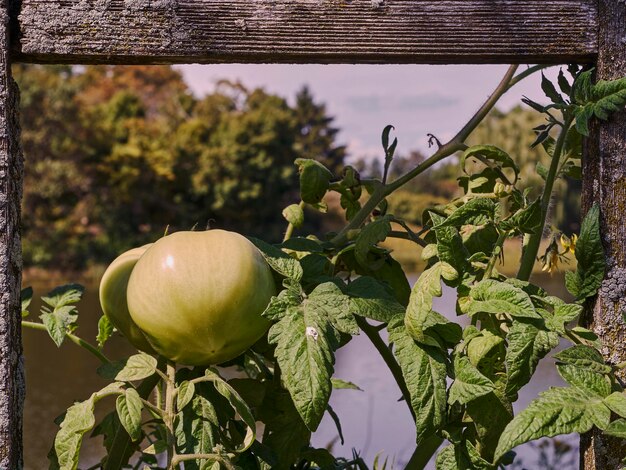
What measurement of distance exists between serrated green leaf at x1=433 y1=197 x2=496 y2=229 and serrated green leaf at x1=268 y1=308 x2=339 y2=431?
0.17m

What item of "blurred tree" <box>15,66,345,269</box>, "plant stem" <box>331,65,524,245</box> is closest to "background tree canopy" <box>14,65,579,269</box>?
"blurred tree" <box>15,66,345,269</box>

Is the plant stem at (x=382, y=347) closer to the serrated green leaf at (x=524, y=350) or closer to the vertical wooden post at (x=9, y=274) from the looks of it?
the serrated green leaf at (x=524, y=350)

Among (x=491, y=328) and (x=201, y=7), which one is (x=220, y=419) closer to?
(x=491, y=328)

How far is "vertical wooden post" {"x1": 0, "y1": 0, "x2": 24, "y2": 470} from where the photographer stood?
78 cm

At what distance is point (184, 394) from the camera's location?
2.50 feet

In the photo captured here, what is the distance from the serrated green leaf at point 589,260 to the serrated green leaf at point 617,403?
0.13 m

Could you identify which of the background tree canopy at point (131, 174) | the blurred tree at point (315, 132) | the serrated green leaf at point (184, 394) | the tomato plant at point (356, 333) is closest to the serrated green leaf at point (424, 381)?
the tomato plant at point (356, 333)

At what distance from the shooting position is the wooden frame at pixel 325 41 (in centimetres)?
81

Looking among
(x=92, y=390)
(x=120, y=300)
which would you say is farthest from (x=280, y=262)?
(x=92, y=390)

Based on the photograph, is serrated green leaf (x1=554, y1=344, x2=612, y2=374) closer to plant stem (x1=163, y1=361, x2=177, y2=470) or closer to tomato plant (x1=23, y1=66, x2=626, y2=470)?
tomato plant (x1=23, y1=66, x2=626, y2=470)

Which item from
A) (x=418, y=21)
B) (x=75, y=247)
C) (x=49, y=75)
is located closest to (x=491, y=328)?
(x=418, y=21)

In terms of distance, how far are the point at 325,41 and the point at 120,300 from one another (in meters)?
0.37

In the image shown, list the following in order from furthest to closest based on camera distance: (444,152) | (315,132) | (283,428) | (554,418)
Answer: (315,132), (444,152), (283,428), (554,418)

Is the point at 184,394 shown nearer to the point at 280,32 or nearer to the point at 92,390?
the point at 280,32
